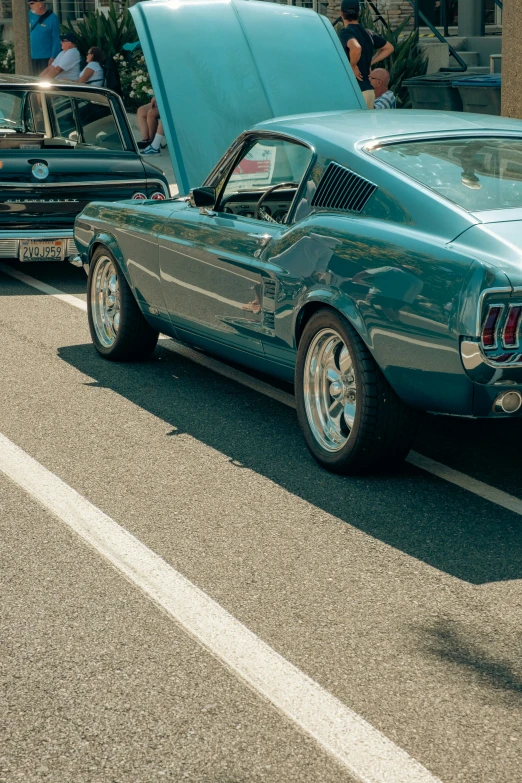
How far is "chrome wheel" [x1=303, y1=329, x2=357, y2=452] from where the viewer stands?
543 centimetres

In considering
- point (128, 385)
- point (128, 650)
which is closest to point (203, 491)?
point (128, 650)

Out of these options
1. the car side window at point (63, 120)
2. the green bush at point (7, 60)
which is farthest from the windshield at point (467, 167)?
the green bush at point (7, 60)

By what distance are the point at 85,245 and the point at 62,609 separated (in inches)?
167

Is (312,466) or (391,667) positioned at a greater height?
(391,667)

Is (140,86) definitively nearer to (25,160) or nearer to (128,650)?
(25,160)

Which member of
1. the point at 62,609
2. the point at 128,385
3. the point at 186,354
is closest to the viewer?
the point at 62,609

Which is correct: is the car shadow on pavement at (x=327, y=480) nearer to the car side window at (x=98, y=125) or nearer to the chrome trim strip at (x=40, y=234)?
the chrome trim strip at (x=40, y=234)

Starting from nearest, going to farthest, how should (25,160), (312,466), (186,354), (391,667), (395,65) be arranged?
(391,667) → (312,466) → (186,354) → (25,160) → (395,65)

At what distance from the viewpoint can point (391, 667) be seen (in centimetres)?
366

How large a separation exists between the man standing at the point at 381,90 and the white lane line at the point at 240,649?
1102cm

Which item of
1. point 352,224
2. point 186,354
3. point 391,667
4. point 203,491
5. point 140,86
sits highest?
point 352,224

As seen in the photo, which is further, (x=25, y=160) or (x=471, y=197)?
(x=25, y=160)

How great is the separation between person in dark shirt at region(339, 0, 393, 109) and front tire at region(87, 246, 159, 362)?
7.10 m

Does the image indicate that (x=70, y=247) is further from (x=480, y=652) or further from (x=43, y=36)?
(x=43, y=36)
